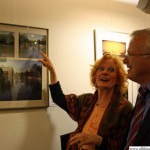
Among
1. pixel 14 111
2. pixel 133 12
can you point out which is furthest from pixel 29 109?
pixel 133 12

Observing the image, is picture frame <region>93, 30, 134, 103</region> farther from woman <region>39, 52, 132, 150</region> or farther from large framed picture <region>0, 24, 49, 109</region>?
large framed picture <region>0, 24, 49, 109</region>

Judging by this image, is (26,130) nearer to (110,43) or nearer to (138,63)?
(138,63)

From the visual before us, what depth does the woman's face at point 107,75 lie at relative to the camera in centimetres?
177

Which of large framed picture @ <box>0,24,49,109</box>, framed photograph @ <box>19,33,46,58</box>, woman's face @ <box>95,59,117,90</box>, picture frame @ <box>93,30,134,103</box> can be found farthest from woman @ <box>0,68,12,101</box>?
picture frame @ <box>93,30,134,103</box>

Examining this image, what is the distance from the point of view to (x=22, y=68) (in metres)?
1.84

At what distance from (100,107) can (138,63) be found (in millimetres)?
571

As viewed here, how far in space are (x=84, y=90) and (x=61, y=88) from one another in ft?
0.80

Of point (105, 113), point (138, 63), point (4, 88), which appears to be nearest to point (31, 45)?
point (4, 88)

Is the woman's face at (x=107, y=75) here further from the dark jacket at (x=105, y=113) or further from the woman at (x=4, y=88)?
the woman at (x=4, y=88)

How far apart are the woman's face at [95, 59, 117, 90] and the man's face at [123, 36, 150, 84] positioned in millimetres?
424

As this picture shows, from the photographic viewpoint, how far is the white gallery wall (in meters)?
1.81

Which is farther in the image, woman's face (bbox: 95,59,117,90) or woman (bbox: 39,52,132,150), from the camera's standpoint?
woman's face (bbox: 95,59,117,90)

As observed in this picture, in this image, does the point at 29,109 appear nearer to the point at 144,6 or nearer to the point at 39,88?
the point at 39,88

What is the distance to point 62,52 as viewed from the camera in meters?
2.04
